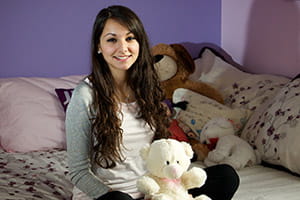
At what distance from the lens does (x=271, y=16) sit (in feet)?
7.58

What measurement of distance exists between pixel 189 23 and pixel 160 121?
4.79ft

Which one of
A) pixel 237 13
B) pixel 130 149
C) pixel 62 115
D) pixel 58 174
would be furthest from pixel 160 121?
pixel 237 13

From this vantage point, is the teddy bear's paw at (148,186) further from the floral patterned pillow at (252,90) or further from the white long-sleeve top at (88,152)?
the floral patterned pillow at (252,90)

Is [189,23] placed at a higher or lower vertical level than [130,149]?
higher

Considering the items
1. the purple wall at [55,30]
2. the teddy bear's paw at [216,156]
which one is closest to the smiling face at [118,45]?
the teddy bear's paw at [216,156]

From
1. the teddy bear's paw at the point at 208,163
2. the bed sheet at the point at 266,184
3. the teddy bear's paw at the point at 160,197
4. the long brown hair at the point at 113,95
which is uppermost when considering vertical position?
the long brown hair at the point at 113,95

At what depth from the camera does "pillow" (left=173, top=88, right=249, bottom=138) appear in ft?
6.64

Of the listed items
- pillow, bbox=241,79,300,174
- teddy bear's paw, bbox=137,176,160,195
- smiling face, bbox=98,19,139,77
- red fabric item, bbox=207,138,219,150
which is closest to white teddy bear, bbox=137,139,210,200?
teddy bear's paw, bbox=137,176,160,195

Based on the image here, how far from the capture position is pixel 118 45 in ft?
4.15

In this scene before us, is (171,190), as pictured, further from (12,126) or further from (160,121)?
(12,126)

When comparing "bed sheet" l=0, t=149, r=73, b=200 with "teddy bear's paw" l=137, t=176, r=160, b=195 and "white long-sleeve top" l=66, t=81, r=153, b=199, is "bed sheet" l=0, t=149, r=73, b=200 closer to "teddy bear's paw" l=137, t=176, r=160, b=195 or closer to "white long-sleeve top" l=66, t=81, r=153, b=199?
"white long-sleeve top" l=66, t=81, r=153, b=199

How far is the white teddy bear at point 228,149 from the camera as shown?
1725 mm

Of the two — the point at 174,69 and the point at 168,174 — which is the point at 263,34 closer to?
the point at 174,69

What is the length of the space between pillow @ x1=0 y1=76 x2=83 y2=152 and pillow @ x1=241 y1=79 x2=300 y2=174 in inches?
34.9
